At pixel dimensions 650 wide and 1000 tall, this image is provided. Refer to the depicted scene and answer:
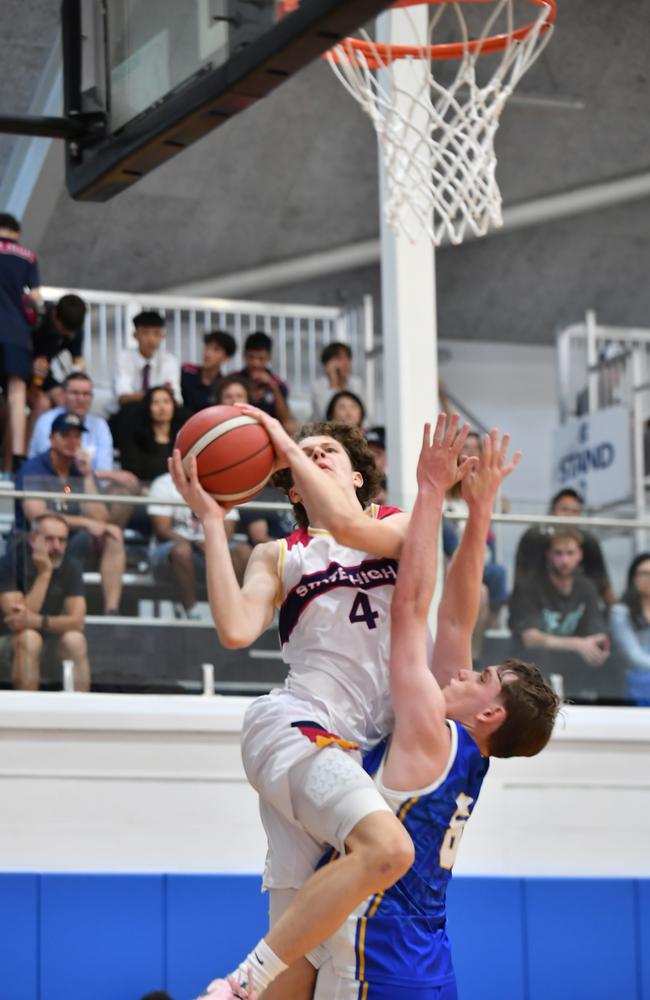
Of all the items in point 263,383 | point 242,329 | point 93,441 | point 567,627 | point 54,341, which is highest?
point 242,329

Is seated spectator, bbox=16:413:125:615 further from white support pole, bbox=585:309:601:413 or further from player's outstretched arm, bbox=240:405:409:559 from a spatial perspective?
white support pole, bbox=585:309:601:413

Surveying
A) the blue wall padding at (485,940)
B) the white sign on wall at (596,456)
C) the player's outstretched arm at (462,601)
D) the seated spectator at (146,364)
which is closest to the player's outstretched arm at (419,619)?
the player's outstretched arm at (462,601)

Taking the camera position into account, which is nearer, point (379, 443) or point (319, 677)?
point (319, 677)

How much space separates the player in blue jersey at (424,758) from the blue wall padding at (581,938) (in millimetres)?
2907

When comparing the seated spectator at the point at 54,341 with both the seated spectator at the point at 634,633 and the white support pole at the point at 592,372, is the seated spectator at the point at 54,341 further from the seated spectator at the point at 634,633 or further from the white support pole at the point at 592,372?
the white support pole at the point at 592,372

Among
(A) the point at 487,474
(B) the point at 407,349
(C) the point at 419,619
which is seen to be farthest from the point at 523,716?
(B) the point at 407,349

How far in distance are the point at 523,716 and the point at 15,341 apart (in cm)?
511

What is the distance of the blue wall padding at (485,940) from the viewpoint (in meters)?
6.93

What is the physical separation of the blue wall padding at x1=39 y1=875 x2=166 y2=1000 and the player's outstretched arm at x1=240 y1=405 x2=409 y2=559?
9.73ft

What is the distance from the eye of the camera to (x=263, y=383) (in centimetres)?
971

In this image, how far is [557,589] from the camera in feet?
24.5

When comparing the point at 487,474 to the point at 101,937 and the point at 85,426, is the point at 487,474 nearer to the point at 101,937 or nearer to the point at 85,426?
the point at 101,937

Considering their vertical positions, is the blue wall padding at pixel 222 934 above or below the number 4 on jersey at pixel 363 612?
below

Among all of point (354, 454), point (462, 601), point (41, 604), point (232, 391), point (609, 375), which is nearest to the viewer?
point (462, 601)
